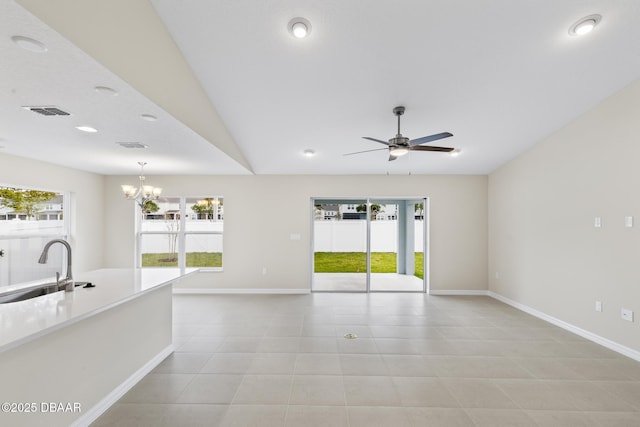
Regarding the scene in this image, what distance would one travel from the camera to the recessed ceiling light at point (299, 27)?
232 centimetres

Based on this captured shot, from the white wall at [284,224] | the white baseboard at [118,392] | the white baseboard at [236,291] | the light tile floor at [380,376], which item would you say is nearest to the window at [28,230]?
the white wall at [284,224]

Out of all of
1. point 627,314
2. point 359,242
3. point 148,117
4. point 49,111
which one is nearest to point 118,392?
point 148,117

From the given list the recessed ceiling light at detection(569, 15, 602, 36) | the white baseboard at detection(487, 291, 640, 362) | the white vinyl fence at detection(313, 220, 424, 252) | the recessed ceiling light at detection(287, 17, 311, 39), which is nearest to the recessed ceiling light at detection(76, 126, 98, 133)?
the recessed ceiling light at detection(287, 17, 311, 39)

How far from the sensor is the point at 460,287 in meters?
5.82

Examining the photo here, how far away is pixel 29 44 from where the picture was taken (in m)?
1.57

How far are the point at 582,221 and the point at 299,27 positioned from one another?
165 inches

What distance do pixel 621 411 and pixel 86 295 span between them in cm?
425

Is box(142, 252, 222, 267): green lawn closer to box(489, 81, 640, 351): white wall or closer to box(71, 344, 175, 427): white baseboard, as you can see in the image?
box(71, 344, 175, 427): white baseboard

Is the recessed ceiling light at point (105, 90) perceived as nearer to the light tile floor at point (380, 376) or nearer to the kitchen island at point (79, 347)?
the kitchen island at point (79, 347)

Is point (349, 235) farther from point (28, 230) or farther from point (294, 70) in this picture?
point (28, 230)

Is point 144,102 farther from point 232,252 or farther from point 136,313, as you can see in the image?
point 232,252

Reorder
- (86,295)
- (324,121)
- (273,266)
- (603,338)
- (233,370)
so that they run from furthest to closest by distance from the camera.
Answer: (273,266)
(324,121)
(603,338)
(233,370)
(86,295)

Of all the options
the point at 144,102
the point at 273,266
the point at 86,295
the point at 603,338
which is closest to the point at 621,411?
the point at 603,338

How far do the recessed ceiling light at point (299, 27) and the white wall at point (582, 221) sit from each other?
3589mm
